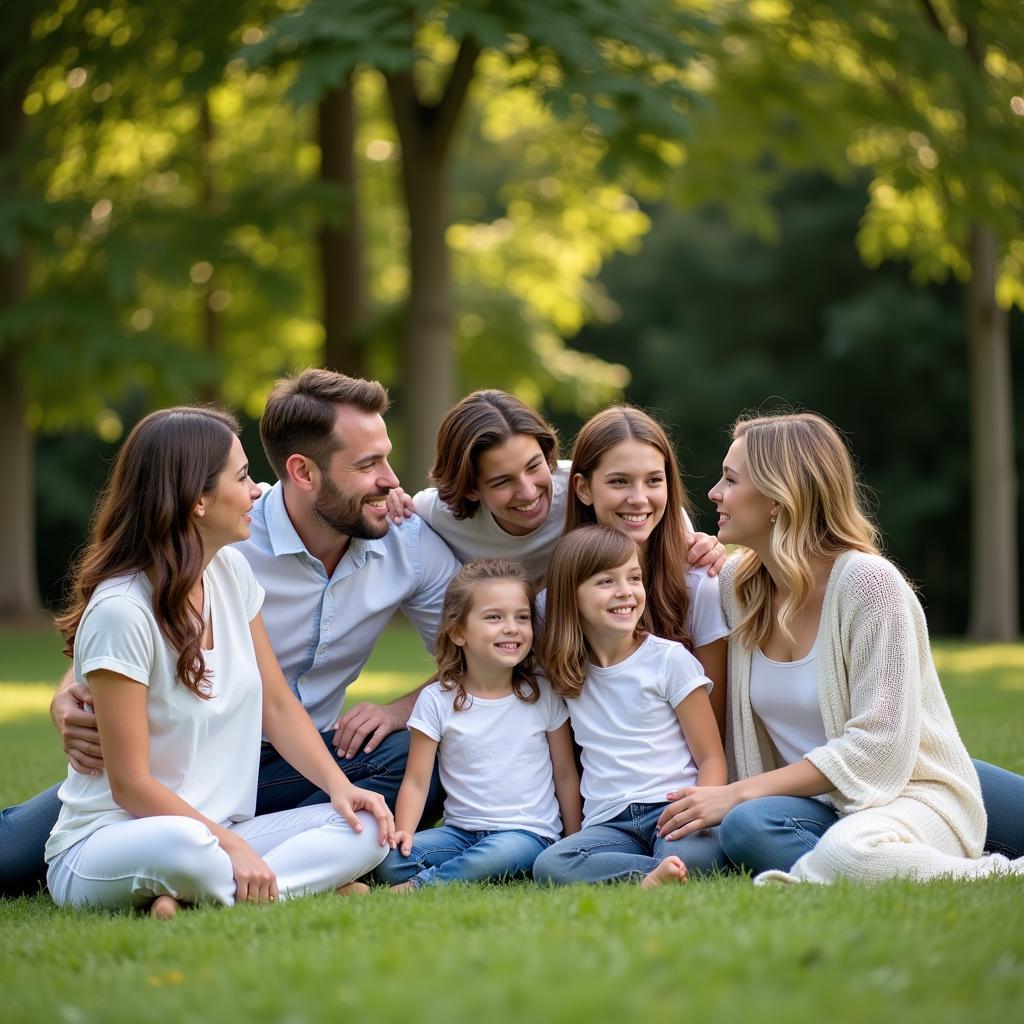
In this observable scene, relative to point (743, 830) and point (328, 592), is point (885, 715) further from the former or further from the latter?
point (328, 592)

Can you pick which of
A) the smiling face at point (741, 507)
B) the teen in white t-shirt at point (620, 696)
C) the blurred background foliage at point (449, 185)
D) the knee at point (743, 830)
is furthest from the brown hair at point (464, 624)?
the blurred background foliage at point (449, 185)

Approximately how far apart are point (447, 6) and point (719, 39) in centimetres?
466

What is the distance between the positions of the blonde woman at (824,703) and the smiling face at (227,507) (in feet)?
5.12

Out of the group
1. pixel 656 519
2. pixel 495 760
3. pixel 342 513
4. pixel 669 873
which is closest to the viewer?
pixel 669 873

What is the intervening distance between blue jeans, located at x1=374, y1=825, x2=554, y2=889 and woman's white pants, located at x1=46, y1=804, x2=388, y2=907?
0.10 meters

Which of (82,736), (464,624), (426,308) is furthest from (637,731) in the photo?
(426,308)

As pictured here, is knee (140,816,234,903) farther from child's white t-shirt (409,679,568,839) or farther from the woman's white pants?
child's white t-shirt (409,679,568,839)

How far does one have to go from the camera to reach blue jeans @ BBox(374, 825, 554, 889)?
4.46m

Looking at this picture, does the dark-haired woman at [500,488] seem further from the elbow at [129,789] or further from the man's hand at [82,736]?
the elbow at [129,789]

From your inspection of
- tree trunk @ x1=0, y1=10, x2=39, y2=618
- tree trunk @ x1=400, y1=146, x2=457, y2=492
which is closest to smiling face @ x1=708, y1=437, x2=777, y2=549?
tree trunk @ x1=400, y1=146, x2=457, y2=492

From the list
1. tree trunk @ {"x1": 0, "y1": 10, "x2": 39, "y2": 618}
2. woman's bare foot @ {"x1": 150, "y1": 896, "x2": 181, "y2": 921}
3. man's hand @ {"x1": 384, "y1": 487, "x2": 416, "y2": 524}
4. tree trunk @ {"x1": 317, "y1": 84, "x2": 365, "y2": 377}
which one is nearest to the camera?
woman's bare foot @ {"x1": 150, "y1": 896, "x2": 181, "y2": 921}

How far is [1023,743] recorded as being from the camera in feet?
22.0

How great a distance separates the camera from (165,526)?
4156 millimetres

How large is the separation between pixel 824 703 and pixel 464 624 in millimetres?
1243
